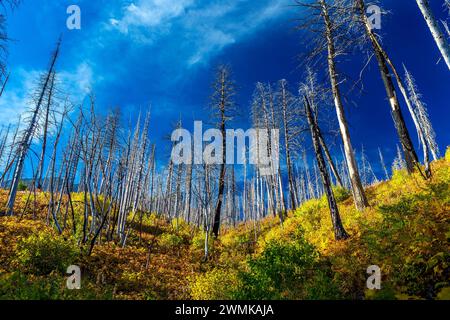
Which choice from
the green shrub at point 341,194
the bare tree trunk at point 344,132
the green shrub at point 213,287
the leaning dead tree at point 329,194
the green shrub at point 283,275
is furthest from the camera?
the green shrub at point 341,194

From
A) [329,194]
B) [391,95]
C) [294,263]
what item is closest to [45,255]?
[294,263]

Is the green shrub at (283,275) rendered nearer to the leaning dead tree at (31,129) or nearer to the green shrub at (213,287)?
the green shrub at (213,287)

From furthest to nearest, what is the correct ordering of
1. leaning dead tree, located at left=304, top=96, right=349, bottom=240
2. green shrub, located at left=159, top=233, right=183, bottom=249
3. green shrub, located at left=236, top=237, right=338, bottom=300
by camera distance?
1. green shrub, located at left=159, top=233, right=183, bottom=249
2. leaning dead tree, located at left=304, top=96, right=349, bottom=240
3. green shrub, located at left=236, top=237, right=338, bottom=300

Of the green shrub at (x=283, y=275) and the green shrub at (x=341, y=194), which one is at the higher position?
the green shrub at (x=341, y=194)

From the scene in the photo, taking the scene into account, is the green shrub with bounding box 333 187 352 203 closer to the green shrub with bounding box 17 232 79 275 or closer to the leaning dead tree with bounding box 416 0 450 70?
the leaning dead tree with bounding box 416 0 450 70

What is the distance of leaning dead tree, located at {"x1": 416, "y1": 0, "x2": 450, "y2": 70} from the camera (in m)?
6.08

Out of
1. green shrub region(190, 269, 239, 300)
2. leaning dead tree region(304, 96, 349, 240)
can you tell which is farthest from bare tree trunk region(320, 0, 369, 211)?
green shrub region(190, 269, 239, 300)

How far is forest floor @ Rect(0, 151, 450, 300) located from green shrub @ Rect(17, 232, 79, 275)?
1.2 inches

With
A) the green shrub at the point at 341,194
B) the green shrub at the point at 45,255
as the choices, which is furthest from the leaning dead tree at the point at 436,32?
the green shrub at the point at 45,255

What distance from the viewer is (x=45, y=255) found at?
29.6ft

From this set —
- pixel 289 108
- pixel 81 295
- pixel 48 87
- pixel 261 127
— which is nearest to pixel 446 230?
pixel 81 295

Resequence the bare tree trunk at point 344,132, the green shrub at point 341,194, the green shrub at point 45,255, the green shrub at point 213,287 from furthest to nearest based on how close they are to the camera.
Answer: the green shrub at point 341,194 < the bare tree trunk at point 344,132 < the green shrub at point 45,255 < the green shrub at point 213,287

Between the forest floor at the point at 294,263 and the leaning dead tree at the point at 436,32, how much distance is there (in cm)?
332

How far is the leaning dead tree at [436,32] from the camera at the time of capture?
6.08 meters
